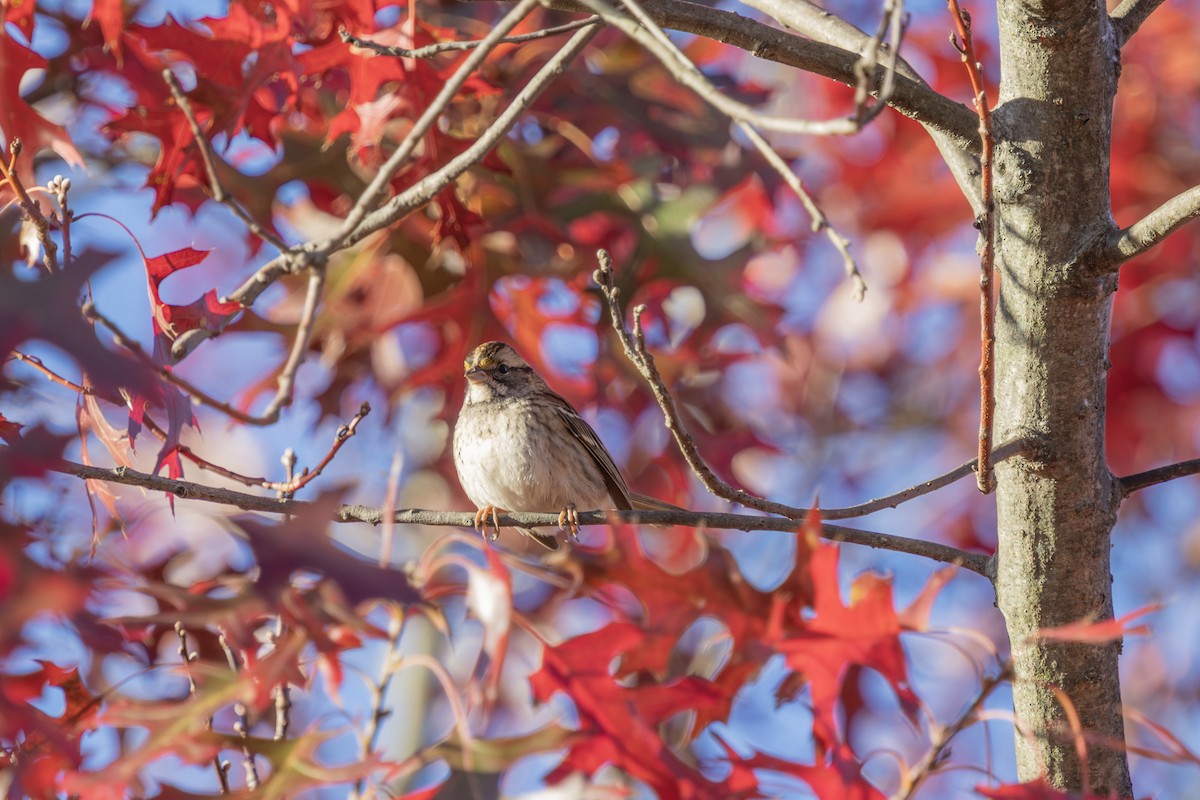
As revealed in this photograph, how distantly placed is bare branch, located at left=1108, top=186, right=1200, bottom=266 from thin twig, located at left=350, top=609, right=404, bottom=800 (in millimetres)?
1851

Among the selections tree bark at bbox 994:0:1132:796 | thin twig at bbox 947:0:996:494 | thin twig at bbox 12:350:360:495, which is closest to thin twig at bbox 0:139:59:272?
thin twig at bbox 12:350:360:495

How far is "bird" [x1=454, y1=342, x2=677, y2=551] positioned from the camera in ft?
18.1

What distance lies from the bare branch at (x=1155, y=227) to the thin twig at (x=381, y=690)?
1851 millimetres

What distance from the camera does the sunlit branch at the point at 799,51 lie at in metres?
2.95

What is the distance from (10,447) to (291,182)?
3156 mm

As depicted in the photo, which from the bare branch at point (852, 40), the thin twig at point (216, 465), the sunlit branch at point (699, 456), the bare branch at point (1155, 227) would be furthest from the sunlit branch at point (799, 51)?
the thin twig at point (216, 465)

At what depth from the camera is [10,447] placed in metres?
2.23

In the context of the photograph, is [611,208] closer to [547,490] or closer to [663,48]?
[547,490]

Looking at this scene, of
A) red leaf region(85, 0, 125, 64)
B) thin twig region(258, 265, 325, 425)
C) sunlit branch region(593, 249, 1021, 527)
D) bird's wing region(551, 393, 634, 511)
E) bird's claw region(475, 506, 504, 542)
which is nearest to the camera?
thin twig region(258, 265, 325, 425)

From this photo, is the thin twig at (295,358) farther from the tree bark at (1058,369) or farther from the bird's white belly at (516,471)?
the bird's white belly at (516,471)

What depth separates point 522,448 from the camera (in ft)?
18.1

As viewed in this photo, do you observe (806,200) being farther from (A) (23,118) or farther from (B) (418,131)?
(A) (23,118)

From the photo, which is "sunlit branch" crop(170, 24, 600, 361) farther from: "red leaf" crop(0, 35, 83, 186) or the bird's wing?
the bird's wing

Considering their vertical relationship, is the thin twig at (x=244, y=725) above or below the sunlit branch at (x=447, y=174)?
below
